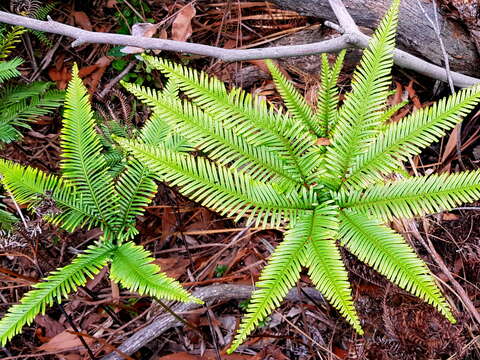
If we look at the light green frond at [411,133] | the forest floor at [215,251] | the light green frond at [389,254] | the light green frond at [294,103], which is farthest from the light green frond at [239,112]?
the forest floor at [215,251]

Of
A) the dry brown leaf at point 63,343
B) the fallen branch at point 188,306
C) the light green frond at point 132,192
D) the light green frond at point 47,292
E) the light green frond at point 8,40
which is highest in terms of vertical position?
the light green frond at point 8,40

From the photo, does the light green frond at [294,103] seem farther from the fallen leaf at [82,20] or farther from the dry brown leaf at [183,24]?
the fallen leaf at [82,20]

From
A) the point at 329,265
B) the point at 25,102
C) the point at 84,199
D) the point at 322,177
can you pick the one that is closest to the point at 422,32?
the point at 322,177

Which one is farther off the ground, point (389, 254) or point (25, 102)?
point (25, 102)

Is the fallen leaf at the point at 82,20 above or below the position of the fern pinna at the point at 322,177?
above

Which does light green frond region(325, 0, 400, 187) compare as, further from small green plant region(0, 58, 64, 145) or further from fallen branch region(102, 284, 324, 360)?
small green plant region(0, 58, 64, 145)

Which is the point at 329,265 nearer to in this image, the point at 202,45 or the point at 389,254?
the point at 389,254

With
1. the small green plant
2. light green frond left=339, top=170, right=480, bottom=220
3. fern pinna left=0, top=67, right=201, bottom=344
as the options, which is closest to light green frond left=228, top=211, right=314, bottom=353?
light green frond left=339, top=170, right=480, bottom=220
